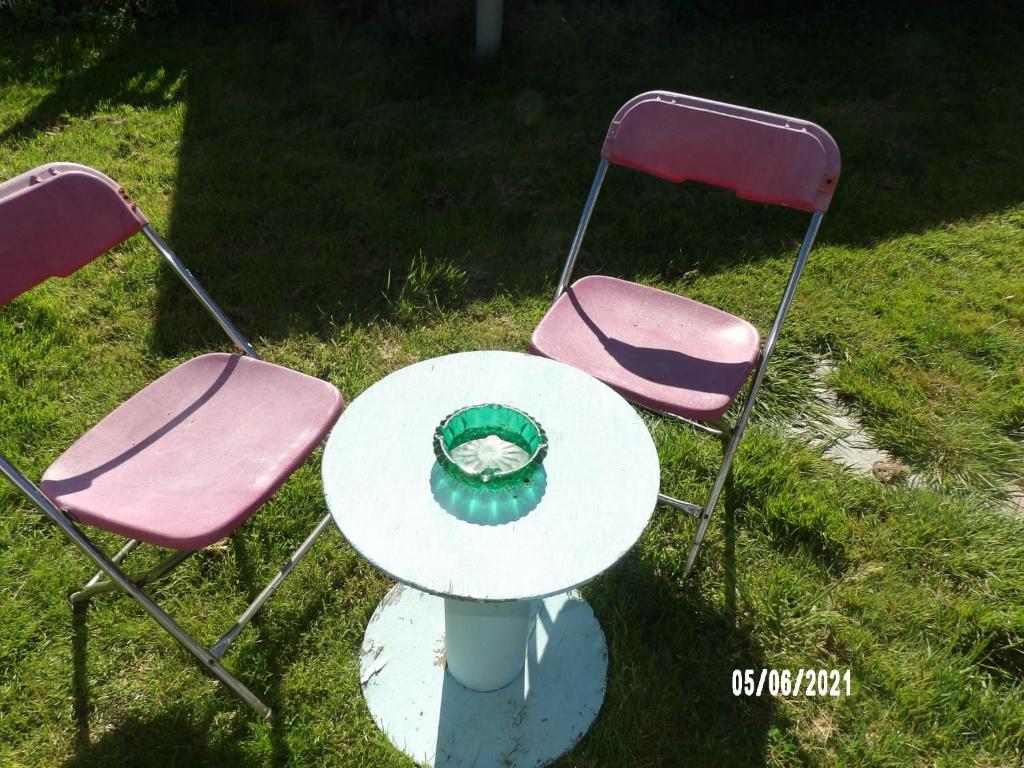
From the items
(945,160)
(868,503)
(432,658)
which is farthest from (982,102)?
(432,658)

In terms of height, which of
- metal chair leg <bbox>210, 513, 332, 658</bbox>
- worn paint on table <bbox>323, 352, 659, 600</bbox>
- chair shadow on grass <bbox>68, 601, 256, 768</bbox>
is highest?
worn paint on table <bbox>323, 352, 659, 600</bbox>

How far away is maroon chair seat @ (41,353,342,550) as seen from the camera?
177cm

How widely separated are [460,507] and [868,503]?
1.78 m

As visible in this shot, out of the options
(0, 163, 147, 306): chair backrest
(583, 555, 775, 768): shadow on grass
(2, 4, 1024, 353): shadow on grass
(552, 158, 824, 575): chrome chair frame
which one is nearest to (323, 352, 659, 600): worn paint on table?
(552, 158, 824, 575): chrome chair frame

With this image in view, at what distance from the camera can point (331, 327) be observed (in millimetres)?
3336

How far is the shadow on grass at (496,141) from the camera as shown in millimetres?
3666

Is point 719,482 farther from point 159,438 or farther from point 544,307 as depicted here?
point 159,438

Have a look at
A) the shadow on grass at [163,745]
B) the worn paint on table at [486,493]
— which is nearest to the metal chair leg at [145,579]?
the shadow on grass at [163,745]

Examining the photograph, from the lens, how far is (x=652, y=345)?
2361 millimetres

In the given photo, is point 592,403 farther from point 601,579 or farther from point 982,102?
point 982,102

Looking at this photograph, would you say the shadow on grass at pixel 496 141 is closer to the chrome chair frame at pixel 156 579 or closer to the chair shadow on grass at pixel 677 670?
the chrome chair frame at pixel 156 579

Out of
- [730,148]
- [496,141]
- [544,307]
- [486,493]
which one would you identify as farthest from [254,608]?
[496,141]

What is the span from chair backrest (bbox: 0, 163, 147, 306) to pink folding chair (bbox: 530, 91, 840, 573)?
4.23 ft

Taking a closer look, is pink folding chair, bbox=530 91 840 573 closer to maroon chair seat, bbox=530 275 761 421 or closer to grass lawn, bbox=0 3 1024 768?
maroon chair seat, bbox=530 275 761 421
